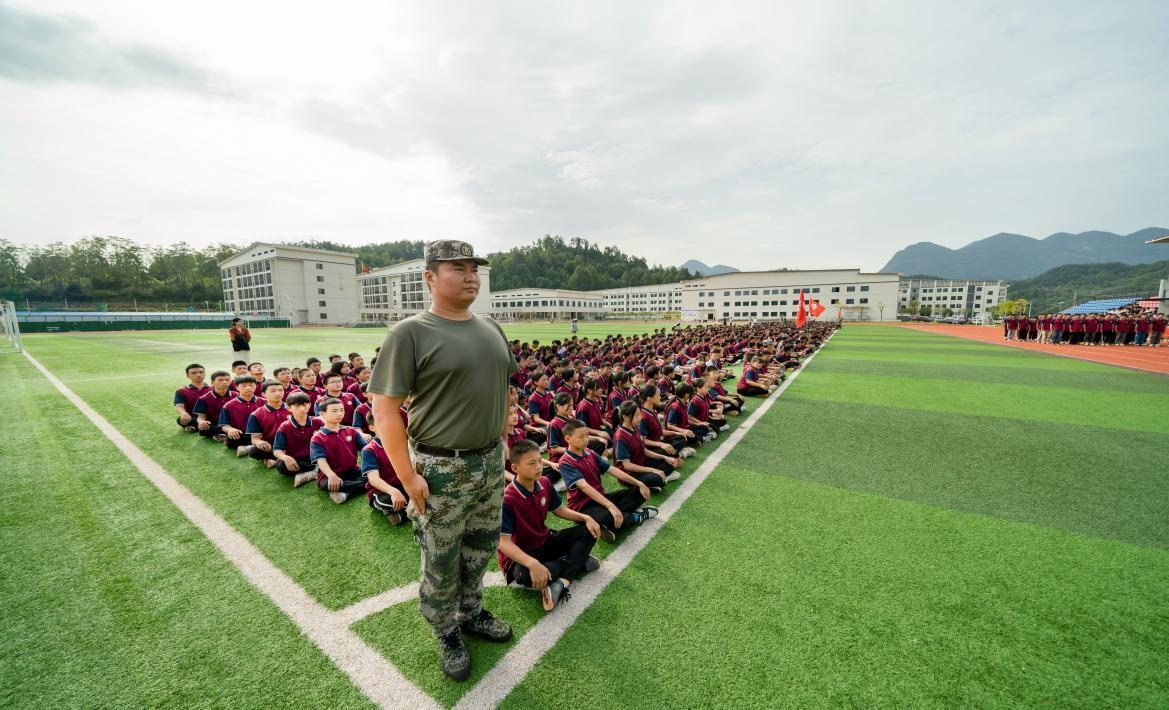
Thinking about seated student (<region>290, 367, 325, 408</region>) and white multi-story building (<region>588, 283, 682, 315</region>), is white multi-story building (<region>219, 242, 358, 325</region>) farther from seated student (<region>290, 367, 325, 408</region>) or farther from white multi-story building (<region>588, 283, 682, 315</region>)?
seated student (<region>290, 367, 325, 408</region>)

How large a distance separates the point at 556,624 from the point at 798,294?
2926 inches

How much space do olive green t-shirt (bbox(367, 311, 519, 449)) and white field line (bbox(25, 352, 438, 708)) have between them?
1398mm

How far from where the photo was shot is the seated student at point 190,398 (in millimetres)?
7102

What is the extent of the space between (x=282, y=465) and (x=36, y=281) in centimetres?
10692

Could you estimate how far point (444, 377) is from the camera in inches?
87.5

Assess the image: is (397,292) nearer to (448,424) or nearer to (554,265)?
(554,265)

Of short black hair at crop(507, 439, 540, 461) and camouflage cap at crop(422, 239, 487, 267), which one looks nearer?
camouflage cap at crop(422, 239, 487, 267)

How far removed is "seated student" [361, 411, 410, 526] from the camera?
155 inches

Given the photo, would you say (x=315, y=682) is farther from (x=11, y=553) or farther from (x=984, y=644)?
(x=984, y=644)

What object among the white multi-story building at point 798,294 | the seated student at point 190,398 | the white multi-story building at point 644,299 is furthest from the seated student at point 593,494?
the white multi-story building at point 644,299

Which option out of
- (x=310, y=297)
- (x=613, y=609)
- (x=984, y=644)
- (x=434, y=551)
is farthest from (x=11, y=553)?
(x=310, y=297)

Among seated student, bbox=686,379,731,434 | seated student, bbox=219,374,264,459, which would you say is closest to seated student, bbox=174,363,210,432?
seated student, bbox=219,374,264,459

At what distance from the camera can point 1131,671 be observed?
251cm

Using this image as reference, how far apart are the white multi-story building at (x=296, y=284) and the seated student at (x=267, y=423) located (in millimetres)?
69358
